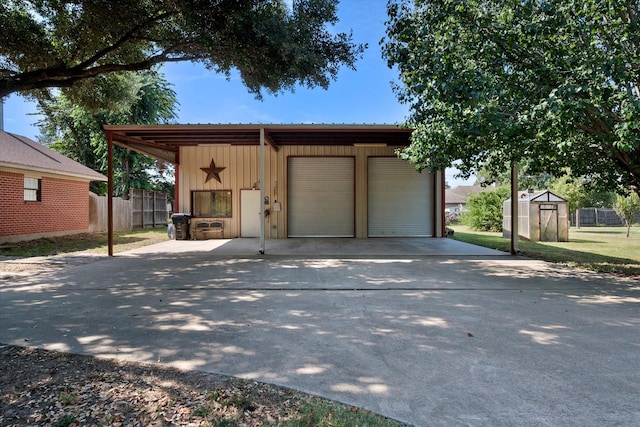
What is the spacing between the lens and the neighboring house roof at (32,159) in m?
11.5

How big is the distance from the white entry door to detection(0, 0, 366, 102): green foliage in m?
6.38

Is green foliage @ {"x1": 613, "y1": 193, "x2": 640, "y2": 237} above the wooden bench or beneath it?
above

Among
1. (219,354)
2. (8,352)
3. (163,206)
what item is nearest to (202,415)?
(219,354)

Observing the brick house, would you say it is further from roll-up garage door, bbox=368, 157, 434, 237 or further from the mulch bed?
roll-up garage door, bbox=368, 157, 434, 237

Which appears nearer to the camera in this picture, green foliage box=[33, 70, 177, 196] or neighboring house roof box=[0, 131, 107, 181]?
neighboring house roof box=[0, 131, 107, 181]

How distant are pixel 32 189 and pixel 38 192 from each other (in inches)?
10.1

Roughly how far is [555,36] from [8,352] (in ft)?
27.6

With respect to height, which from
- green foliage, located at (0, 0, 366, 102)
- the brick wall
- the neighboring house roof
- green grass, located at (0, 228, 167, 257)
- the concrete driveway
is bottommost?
the concrete driveway

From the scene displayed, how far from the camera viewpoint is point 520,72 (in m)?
6.39

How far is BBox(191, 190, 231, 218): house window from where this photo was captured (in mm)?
13975

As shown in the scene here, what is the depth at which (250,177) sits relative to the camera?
13.9m

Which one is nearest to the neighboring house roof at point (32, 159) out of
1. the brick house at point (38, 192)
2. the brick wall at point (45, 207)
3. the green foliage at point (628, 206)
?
the brick house at point (38, 192)

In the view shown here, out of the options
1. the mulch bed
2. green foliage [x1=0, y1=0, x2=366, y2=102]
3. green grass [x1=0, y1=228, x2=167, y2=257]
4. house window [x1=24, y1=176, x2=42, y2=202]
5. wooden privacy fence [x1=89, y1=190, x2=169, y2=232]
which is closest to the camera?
the mulch bed

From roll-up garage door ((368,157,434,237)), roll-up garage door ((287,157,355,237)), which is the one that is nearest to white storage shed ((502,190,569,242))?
roll-up garage door ((368,157,434,237))
